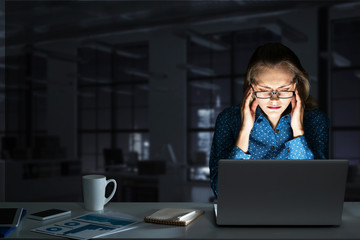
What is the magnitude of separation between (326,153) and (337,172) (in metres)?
0.63

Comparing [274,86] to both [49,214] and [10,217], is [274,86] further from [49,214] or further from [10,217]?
[10,217]

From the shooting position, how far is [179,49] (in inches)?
396

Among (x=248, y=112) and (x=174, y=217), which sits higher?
(x=248, y=112)

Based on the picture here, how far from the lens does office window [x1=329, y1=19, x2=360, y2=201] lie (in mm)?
8375

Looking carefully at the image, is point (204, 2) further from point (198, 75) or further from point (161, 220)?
point (161, 220)

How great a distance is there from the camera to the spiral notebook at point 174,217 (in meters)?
1.25

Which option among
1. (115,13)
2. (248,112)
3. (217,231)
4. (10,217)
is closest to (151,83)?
(115,13)

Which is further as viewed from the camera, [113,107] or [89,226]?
[113,107]

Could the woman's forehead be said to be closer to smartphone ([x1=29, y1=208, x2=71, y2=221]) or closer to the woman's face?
the woman's face

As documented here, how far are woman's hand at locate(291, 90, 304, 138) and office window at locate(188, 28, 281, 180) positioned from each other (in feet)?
25.9

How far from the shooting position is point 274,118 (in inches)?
72.0

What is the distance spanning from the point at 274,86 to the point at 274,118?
17 cm

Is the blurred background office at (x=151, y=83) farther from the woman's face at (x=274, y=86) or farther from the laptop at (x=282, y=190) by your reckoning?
the laptop at (x=282, y=190)

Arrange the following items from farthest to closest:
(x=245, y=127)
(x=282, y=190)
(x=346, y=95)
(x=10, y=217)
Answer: (x=346, y=95) → (x=245, y=127) → (x=10, y=217) → (x=282, y=190)
